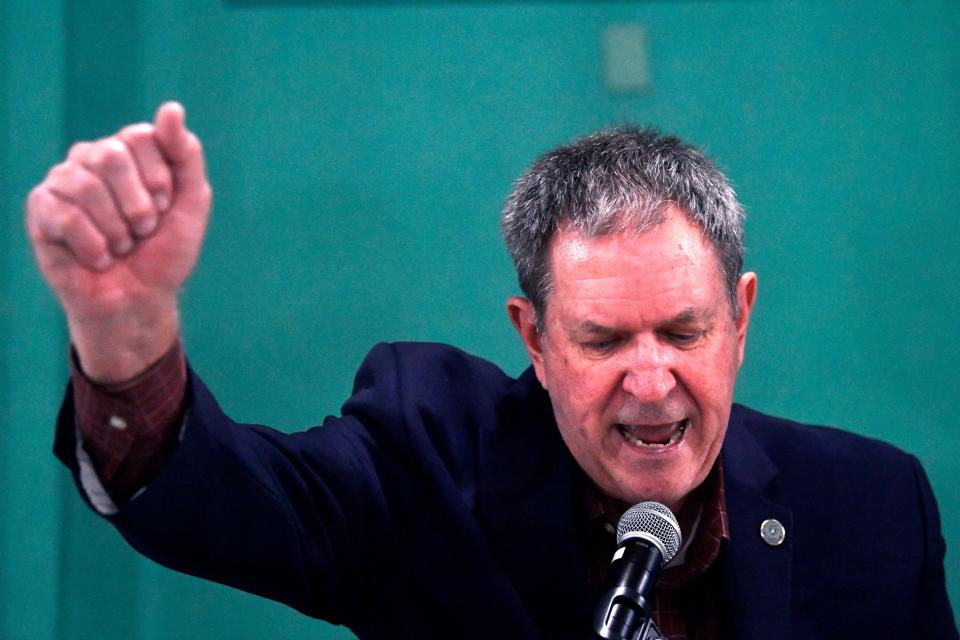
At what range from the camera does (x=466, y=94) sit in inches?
102

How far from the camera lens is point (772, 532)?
1.66 m

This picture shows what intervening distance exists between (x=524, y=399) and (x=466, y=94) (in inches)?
43.2

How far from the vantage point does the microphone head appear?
126 centimetres

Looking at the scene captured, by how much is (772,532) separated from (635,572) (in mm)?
533

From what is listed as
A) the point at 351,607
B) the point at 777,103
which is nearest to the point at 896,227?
the point at 777,103

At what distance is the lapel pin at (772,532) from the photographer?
64.8 inches

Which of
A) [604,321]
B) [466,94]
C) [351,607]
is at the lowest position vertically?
[351,607]

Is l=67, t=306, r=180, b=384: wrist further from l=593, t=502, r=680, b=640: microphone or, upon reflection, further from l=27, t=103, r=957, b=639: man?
l=593, t=502, r=680, b=640: microphone

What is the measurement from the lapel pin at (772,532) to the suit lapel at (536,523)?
300mm

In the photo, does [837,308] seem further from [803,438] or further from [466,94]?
[466,94]

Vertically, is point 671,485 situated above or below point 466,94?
below

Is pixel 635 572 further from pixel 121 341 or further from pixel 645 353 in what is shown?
pixel 121 341

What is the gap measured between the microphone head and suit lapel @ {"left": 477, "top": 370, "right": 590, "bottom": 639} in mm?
280

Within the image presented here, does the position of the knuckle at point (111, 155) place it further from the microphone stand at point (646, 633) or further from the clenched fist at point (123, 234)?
the microphone stand at point (646, 633)
